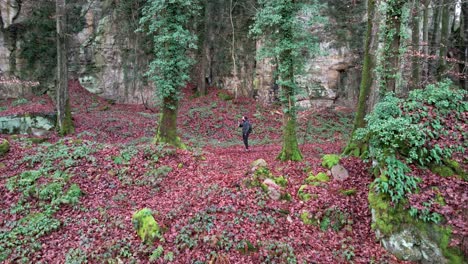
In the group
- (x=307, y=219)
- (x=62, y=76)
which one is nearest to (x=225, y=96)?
(x=62, y=76)

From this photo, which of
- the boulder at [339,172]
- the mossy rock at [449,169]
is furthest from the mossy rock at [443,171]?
the boulder at [339,172]

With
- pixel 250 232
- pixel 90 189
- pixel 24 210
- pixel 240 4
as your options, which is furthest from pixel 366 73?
pixel 240 4

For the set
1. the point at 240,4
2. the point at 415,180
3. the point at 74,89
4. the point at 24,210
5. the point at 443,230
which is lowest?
the point at 24,210

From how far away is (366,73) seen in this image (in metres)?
9.72

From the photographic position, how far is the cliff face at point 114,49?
25.3 metres

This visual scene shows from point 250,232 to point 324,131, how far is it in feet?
46.9

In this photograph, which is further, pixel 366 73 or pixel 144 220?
pixel 366 73

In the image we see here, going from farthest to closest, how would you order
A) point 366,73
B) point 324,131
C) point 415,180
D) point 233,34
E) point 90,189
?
point 233,34 → point 324,131 → point 366,73 → point 90,189 → point 415,180

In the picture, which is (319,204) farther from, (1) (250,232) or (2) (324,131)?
(2) (324,131)

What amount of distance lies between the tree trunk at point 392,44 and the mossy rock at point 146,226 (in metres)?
7.82

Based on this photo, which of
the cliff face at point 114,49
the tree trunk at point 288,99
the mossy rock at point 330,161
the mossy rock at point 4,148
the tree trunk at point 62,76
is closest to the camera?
the mossy rock at point 330,161

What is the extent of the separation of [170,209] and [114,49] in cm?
2446

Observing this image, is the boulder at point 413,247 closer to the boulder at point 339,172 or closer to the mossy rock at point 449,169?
the mossy rock at point 449,169

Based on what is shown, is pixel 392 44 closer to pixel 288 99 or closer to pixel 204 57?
pixel 288 99
